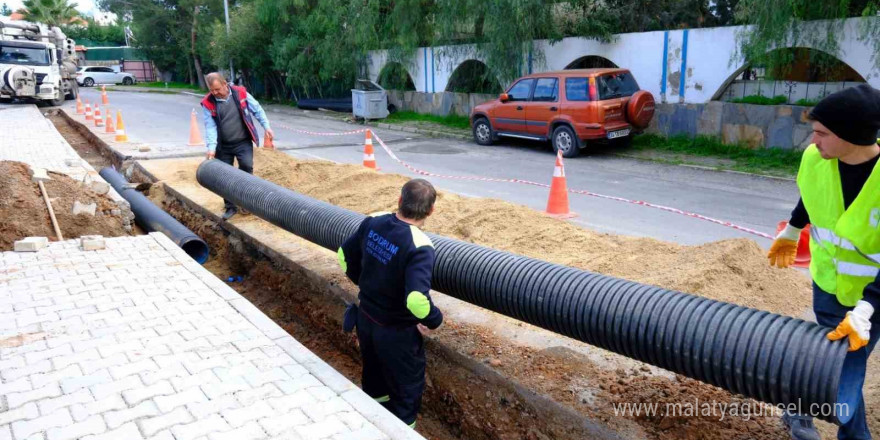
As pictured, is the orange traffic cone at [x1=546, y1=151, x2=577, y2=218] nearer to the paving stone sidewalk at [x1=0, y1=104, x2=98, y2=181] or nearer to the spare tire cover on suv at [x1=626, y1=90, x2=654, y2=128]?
the spare tire cover on suv at [x1=626, y1=90, x2=654, y2=128]

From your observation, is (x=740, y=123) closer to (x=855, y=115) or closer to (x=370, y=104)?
(x=855, y=115)

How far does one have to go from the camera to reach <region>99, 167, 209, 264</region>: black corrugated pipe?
6.79 meters

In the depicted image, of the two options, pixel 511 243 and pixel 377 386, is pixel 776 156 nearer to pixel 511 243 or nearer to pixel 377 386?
pixel 511 243

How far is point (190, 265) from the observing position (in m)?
5.57

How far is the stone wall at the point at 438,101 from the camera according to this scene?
19.2 m

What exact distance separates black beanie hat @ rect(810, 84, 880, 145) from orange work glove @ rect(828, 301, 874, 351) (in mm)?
649

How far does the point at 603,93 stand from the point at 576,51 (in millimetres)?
4084

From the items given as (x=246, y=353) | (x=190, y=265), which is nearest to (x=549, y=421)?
(x=246, y=353)

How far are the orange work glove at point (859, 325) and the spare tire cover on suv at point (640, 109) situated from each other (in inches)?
417

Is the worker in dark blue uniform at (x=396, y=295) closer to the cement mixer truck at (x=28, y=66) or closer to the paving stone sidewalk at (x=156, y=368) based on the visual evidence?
the paving stone sidewalk at (x=156, y=368)

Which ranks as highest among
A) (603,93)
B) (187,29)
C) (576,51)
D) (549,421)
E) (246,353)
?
(187,29)

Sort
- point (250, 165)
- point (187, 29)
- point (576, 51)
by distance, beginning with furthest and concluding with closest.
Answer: point (187, 29)
point (576, 51)
point (250, 165)

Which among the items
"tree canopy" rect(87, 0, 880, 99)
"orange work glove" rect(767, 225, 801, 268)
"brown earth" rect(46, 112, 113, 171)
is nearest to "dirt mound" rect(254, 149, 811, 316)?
"orange work glove" rect(767, 225, 801, 268)

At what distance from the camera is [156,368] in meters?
3.65
